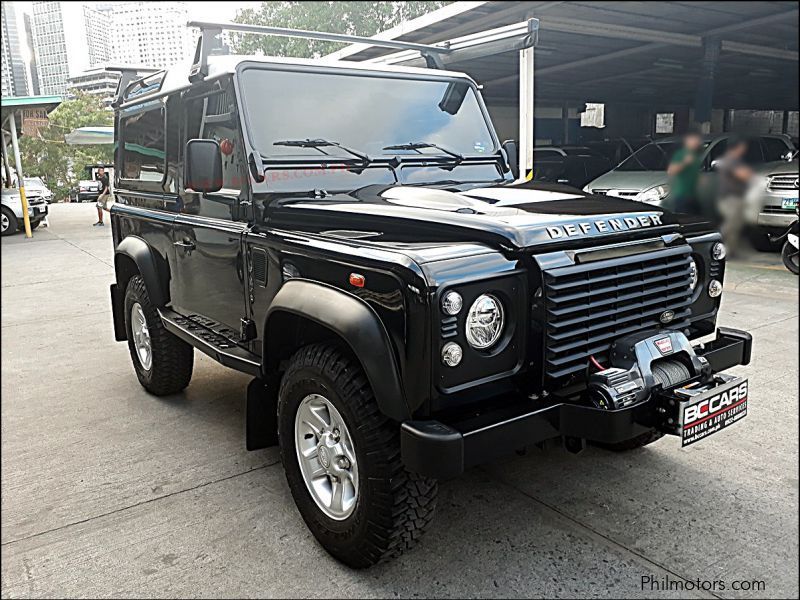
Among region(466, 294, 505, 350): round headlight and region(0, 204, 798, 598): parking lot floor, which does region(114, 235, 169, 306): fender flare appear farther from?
region(466, 294, 505, 350): round headlight

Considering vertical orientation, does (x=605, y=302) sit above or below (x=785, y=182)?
below

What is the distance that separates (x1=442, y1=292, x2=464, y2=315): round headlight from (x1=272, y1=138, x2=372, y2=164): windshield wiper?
149 centimetres

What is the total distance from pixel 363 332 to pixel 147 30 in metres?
1.34

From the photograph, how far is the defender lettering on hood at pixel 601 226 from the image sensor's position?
2.59 m

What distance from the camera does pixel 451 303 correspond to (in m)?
2.27

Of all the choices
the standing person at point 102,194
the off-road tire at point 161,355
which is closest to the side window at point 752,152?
the off-road tire at point 161,355

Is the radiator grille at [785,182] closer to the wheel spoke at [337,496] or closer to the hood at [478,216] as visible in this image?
the hood at [478,216]

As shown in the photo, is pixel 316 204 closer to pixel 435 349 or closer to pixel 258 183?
pixel 258 183

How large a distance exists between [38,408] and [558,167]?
38.9 feet

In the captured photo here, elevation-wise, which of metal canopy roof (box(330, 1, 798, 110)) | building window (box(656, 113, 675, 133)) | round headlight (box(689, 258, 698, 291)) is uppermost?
metal canopy roof (box(330, 1, 798, 110))

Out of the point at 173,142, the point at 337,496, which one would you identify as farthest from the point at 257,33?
the point at 337,496

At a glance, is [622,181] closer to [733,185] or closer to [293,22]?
[293,22]

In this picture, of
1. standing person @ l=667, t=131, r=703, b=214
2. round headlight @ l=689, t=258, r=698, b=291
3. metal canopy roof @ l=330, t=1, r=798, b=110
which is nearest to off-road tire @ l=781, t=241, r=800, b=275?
metal canopy roof @ l=330, t=1, r=798, b=110

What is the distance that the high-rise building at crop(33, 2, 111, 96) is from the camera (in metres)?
1.58
